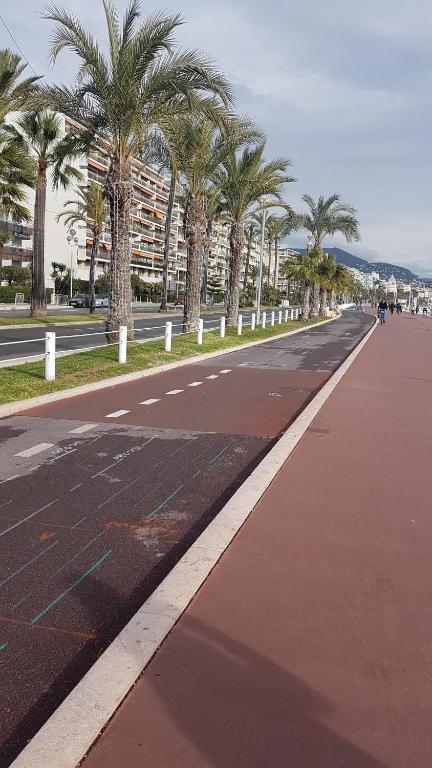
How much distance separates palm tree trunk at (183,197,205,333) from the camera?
73.6 feet

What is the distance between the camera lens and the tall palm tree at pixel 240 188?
2670 cm

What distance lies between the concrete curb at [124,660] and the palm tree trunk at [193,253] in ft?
61.1

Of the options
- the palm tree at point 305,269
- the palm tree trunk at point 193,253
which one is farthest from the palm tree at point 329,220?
the palm tree trunk at point 193,253

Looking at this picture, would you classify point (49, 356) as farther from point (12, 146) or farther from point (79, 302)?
point (79, 302)

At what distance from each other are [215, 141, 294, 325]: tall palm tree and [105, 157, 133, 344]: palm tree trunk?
9690 millimetres

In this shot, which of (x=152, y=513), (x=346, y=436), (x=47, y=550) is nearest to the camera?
(x=47, y=550)

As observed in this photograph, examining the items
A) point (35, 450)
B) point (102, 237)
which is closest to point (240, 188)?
point (35, 450)

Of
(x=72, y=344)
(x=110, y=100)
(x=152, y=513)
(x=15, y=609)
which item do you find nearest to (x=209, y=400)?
(x=152, y=513)

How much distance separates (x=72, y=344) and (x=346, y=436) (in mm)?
14602

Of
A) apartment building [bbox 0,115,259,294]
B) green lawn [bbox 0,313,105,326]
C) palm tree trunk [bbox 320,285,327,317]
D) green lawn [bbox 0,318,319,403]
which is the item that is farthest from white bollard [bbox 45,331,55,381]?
palm tree trunk [bbox 320,285,327,317]

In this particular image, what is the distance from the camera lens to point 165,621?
10.5 ft

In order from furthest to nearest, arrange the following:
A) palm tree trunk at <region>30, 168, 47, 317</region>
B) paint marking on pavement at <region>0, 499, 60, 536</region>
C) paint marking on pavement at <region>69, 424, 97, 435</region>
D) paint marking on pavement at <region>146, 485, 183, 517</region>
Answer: palm tree trunk at <region>30, 168, 47, 317</region>, paint marking on pavement at <region>69, 424, 97, 435</region>, paint marking on pavement at <region>146, 485, 183, 517</region>, paint marking on pavement at <region>0, 499, 60, 536</region>

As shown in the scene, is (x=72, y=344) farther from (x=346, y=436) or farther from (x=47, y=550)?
(x=47, y=550)

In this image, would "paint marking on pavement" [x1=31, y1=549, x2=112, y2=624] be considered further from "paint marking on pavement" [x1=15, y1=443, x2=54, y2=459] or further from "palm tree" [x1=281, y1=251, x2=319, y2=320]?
"palm tree" [x1=281, y1=251, x2=319, y2=320]
